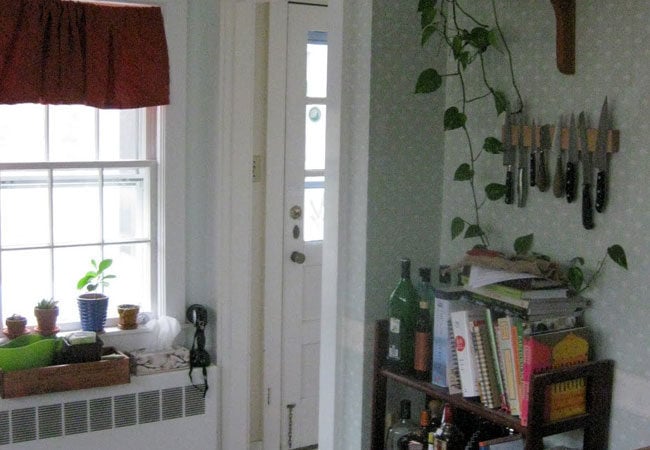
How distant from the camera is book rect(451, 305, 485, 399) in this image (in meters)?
2.24

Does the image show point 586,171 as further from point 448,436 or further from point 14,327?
point 14,327

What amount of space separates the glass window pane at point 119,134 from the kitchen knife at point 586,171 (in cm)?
199

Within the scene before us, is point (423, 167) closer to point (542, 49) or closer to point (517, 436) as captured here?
point (542, 49)

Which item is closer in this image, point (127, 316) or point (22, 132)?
point (22, 132)

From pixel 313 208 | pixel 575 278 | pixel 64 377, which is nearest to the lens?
pixel 575 278

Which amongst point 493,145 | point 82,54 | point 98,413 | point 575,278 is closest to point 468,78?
point 493,145

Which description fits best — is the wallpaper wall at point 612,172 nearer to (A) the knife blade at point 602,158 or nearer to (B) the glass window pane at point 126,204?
(A) the knife blade at point 602,158

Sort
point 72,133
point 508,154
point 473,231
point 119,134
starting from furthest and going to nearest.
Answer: point 119,134
point 72,133
point 473,231
point 508,154

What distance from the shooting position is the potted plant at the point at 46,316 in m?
3.36

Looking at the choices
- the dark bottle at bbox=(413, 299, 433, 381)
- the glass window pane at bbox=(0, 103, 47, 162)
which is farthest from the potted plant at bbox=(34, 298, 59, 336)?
the dark bottle at bbox=(413, 299, 433, 381)

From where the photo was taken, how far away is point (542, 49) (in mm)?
2338

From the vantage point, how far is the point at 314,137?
4066mm

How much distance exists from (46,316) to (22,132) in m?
0.71

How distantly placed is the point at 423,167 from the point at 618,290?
0.75 meters
